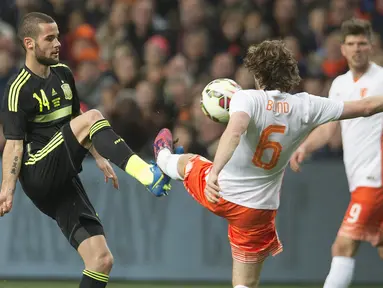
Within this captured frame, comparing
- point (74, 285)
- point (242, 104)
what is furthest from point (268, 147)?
point (74, 285)

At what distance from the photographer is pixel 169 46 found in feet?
36.9

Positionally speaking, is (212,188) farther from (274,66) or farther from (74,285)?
(74,285)

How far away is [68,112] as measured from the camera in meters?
7.02

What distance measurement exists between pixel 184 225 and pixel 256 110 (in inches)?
159

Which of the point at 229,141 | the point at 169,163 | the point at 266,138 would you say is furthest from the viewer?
the point at 169,163

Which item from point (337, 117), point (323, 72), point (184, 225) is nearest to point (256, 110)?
point (337, 117)

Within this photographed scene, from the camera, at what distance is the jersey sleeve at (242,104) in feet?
19.5

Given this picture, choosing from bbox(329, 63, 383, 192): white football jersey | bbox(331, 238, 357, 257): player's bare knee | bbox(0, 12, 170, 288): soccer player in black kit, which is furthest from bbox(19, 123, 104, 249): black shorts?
bbox(329, 63, 383, 192): white football jersey

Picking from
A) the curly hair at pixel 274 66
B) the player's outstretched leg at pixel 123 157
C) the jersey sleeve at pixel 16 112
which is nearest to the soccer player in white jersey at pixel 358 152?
the curly hair at pixel 274 66

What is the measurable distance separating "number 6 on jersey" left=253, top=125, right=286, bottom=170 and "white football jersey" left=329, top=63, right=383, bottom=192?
4.92 ft

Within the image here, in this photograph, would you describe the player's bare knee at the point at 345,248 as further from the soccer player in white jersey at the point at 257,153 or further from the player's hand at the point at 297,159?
the soccer player in white jersey at the point at 257,153

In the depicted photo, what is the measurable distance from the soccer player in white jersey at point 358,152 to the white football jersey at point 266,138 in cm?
113

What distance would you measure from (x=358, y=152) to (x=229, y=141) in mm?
2116

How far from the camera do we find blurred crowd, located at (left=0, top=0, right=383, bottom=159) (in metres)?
10.5
